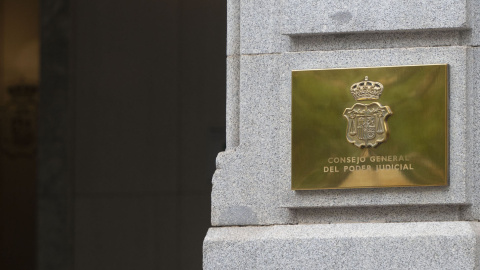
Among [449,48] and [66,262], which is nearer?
[449,48]

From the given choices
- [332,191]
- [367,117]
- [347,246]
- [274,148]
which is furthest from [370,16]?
[347,246]

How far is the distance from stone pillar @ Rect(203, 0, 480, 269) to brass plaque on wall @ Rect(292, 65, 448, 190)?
0.08 m

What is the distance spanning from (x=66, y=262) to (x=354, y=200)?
24.4 feet

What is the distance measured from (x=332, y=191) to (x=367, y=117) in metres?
0.61

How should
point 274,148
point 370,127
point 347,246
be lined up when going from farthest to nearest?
point 274,148
point 370,127
point 347,246

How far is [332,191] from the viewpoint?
793cm

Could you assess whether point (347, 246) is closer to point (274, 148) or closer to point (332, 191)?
point (332, 191)

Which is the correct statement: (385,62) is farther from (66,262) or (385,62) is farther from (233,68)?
(66,262)

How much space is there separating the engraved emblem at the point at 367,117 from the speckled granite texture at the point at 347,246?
633mm

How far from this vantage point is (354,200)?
25.9 feet

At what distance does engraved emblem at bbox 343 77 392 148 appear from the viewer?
7875mm

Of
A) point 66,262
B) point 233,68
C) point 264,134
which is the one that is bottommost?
point 66,262

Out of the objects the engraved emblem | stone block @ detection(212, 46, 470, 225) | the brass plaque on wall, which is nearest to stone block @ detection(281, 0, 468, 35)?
stone block @ detection(212, 46, 470, 225)

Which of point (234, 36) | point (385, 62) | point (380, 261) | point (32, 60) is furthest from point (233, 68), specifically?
point (32, 60)
